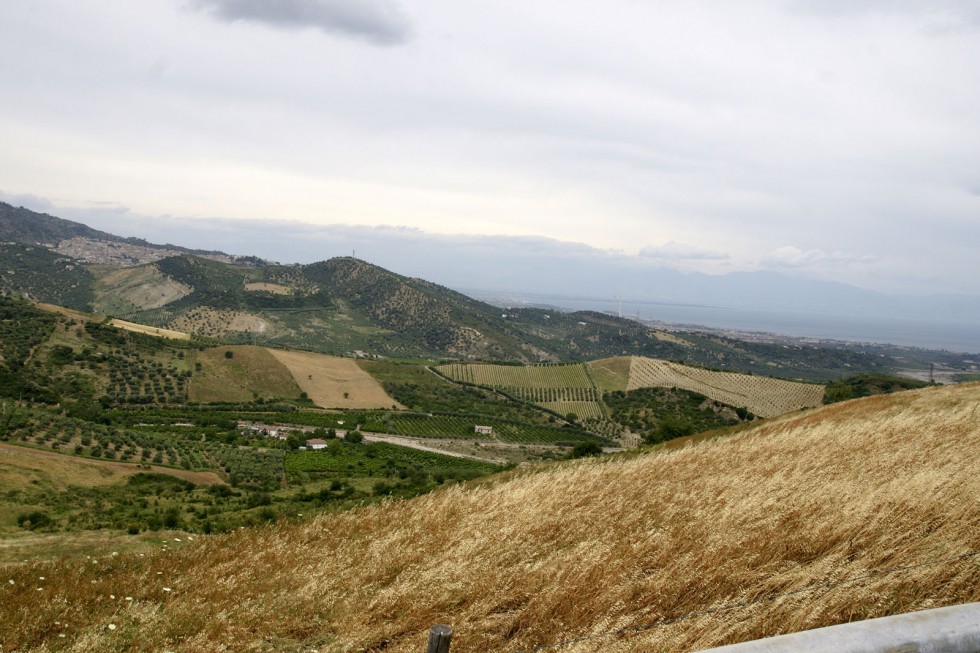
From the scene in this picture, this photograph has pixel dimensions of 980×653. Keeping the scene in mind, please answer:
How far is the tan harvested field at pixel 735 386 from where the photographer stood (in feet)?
292

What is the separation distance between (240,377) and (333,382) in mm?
15190

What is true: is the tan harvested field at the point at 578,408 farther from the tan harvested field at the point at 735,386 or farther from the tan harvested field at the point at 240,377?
the tan harvested field at the point at 240,377

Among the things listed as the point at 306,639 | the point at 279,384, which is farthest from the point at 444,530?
the point at 279,384

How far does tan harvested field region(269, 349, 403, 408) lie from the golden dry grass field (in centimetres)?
8679

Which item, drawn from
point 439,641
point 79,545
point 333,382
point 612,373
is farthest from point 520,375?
point 439,641

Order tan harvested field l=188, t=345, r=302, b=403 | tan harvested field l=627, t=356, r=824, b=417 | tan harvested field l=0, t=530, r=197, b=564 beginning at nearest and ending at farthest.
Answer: tan harvested field l=0, t=530, r=197, b=564
tan harvested field l=188, t=345, r=302, b=403
tan harvested field l=627, t=356, r=824, b=417

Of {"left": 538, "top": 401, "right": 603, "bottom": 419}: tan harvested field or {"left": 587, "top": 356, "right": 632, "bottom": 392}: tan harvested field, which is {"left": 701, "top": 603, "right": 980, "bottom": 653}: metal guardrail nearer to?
{"left": 538, "top": 401, "right": 603, "bottom": 419}: tan harvested field

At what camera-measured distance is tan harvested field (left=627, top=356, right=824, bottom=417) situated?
89000 millimetres

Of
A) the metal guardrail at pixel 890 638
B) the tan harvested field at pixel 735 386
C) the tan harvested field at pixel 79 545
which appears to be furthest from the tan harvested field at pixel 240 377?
the metal guardrail at pixel 890 638

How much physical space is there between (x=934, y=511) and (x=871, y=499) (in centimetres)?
54

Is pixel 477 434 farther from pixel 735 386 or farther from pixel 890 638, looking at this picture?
pixel 890 638

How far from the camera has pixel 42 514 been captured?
750 inches

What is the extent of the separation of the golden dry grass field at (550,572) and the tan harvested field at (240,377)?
84025mm

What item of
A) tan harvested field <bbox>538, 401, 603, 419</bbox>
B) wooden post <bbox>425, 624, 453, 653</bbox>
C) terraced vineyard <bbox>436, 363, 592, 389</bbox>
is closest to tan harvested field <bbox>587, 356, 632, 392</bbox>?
terraced vineyard <bbox>436, 363, 592, 389</bbox>
